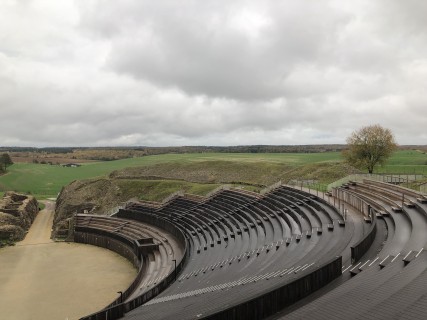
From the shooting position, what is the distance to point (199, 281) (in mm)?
19578

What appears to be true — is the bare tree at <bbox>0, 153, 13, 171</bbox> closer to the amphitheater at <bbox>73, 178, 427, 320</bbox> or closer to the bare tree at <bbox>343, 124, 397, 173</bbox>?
the amphitheater at <bbox>73, 178, 427, 320</bbox>

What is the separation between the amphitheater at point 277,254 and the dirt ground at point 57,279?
7.10 feet

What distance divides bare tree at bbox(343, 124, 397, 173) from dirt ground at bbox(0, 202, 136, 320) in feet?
104

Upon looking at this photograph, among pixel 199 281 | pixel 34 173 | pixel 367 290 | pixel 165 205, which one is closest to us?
pixel 367 290

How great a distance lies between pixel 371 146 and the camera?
4622cm

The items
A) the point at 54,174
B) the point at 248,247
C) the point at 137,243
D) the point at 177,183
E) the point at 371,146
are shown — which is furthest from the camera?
the point at 54,174

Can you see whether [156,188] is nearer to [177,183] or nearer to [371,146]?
[177,183]

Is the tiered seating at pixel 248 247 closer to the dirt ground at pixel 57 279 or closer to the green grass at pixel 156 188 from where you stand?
the dirt ground at pixel 57 279

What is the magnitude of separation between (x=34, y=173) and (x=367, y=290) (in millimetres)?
113399

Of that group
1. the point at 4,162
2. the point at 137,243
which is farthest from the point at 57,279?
A: the point at 4,162

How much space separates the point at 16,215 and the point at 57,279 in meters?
25.4

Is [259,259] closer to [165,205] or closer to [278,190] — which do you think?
[278,190]

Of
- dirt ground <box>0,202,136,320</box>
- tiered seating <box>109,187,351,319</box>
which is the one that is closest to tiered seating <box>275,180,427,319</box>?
tiered seating <box>109,187,351,319</box>

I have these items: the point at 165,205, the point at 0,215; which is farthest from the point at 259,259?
the point at 0,215
